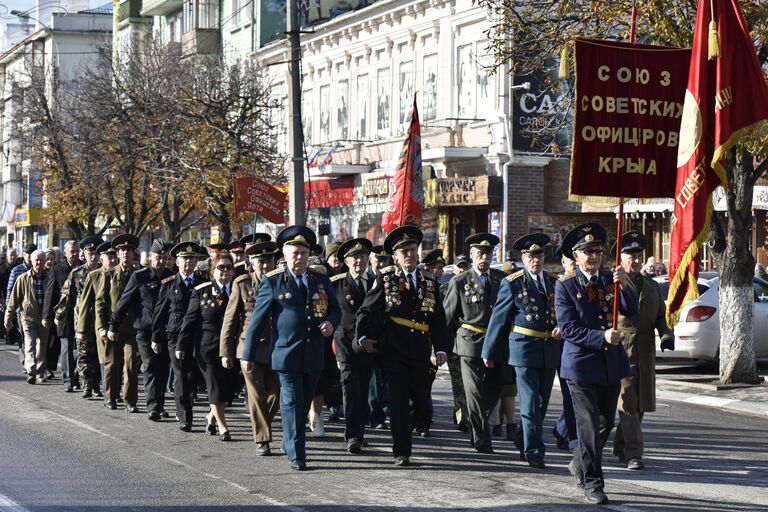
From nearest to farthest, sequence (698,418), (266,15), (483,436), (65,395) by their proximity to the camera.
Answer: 1. (483,436)
2. (698,418)
3. (65,395)
4. (266,15)

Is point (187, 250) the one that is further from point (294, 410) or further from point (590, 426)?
point (590, 426)

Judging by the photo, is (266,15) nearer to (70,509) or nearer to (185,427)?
(185,427)

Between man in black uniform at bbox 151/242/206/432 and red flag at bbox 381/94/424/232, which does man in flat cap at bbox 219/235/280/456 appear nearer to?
man in black uniform at bbox 151/242/206/432

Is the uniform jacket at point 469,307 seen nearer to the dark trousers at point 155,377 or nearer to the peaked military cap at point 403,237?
the peaked military cap at point 403,237

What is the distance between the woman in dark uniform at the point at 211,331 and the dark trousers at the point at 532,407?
120 inches

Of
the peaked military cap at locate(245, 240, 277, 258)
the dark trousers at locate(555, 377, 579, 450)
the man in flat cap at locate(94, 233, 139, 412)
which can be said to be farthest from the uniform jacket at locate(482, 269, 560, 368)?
the man in flat cap at locate(94, 233, 139, 412)

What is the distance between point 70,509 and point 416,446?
4134 millimetres

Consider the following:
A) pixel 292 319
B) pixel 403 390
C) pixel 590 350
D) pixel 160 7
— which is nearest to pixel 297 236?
pixel 292 319

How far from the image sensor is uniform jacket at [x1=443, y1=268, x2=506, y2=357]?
493 inches

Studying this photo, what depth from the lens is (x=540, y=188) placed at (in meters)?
31.6

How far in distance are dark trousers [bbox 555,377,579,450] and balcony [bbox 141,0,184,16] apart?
133 ft

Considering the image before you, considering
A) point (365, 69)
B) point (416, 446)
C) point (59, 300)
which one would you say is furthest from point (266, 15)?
point (416, 446)

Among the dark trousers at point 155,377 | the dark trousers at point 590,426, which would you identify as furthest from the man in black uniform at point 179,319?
the dark trousers at point 590,426

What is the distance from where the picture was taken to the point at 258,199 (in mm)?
22453
